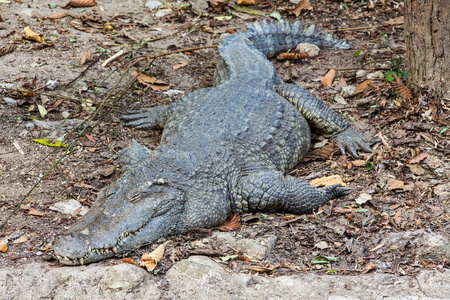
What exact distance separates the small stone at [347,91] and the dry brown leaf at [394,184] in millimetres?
1966

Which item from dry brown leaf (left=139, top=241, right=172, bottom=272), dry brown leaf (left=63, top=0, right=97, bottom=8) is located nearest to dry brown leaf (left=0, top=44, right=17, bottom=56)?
dry brown leaf (left=63, top=0, right=97, bottom=8)

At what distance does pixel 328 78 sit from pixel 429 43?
1643mm

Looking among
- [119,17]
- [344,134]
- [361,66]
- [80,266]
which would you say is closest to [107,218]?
[80,266]

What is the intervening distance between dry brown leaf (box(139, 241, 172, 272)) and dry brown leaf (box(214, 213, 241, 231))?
81 cm

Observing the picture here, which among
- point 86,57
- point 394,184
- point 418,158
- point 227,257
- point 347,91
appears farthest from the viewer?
point 86,57

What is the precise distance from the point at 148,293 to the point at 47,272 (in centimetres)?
80

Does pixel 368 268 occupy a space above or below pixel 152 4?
below

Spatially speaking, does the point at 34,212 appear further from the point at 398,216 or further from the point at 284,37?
the point at 284,37

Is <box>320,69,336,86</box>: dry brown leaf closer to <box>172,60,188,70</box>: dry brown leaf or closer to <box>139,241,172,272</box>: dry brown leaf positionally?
<box>172,60,188,70</box>: dry brown leaf

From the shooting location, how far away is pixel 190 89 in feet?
21.5

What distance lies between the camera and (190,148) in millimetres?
4430

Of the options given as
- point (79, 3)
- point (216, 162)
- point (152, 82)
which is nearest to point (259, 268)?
point (216, 162)

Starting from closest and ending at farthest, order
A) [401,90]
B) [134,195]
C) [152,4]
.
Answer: [134,195], [401,90], [152,4]

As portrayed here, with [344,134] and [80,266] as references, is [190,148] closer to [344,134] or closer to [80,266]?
[80,266]
